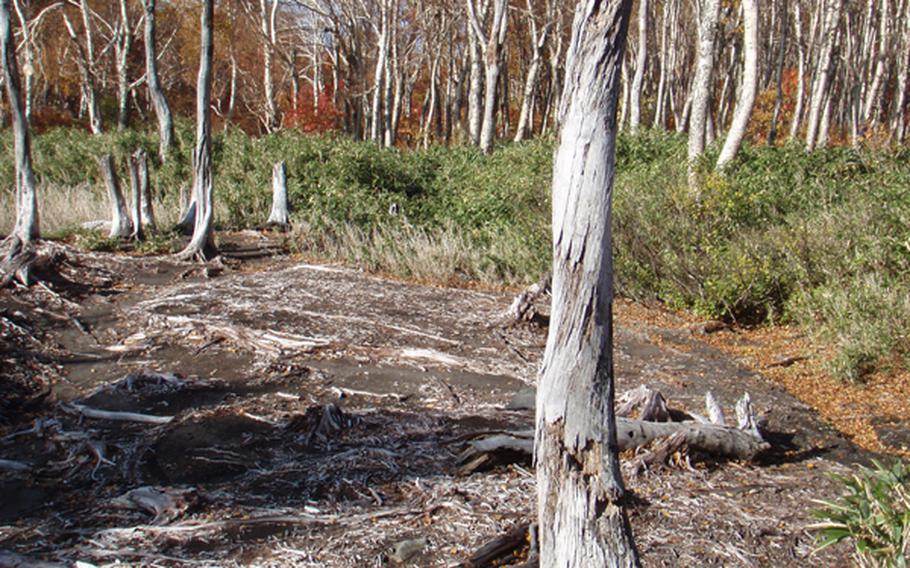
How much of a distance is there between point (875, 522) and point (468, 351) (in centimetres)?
459

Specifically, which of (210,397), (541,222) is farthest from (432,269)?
(210,397)

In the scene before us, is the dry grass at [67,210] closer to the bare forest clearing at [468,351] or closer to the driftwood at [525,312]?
the bare forest clearing at [468,351]

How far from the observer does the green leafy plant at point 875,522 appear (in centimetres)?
343

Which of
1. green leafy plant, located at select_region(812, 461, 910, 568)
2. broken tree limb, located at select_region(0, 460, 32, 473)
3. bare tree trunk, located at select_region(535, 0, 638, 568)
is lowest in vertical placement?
broken tree limb, located at select_region(0, 460, 32, 473)

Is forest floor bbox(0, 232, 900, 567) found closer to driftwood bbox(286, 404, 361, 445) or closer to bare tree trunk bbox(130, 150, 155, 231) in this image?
driftwood bbox(286, 404, 361, 445)

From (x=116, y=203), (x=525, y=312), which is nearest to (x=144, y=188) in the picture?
(x=116, y=203)

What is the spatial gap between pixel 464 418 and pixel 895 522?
3.07 metres

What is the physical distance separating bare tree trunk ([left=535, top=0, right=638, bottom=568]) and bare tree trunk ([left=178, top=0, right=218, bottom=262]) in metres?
9.57

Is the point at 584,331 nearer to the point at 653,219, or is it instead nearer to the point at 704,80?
the point at 653,219

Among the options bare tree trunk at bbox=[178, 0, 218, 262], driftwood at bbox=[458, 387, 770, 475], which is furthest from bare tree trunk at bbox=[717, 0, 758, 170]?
driftwood at bbox=[458, 387, 770, 475]

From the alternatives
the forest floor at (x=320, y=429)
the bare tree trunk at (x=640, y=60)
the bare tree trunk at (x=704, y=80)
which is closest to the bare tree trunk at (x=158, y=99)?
the forest floor at (x=320, y=429)

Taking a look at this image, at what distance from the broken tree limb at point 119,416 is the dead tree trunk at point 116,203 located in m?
6.83

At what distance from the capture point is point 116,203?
12.4m

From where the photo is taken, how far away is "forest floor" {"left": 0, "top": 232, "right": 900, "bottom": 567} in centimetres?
405
